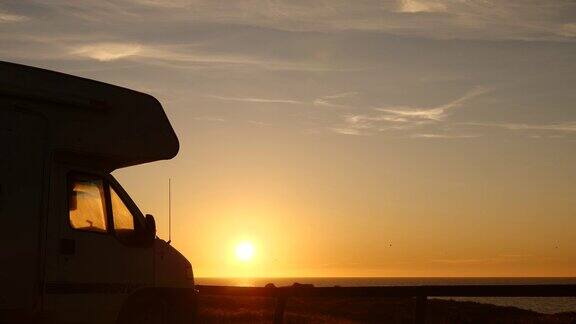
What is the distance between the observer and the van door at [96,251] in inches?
426

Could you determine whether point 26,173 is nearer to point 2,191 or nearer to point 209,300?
point 2,191

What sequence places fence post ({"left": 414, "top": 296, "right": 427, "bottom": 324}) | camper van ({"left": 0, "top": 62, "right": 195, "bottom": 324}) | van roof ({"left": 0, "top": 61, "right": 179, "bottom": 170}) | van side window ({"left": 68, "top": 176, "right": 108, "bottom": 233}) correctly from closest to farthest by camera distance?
camper van ({"left": 0, "top": 62, "right": 195, "bottom": 324}) < van roof ({"left": 0, "top": 61, "right": 179, "bottom": 170}) < van side window ({"left": 68, "top": 176, "right": 108, "bottom": 233}) < fence post ({"left": 414, "top": 296, "right": 427, "bottom": 324})

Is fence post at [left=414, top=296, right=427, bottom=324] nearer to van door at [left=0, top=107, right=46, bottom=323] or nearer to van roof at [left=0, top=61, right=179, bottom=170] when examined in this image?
van roof at [left=0, top=61, right=179, bottom=170]

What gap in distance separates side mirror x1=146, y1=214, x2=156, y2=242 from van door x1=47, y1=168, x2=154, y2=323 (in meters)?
0.09

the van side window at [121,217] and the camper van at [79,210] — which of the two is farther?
the van side window at [121,217]


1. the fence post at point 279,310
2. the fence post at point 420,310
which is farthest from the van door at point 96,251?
the fence post at point 420,310

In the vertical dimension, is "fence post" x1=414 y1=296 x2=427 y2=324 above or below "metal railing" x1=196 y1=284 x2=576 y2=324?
below

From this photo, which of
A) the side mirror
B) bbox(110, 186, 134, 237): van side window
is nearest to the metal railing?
the side mirror

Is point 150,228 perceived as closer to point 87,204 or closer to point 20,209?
point 87,204

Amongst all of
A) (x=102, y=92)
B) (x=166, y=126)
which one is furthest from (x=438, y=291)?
(x=102, y=92)

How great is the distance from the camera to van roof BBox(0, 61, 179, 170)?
10680mm

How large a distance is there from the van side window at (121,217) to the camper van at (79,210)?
14 mm

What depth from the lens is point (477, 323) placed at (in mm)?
11773

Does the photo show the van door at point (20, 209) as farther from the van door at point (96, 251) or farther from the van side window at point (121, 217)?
the van side window at point (121, 217)
